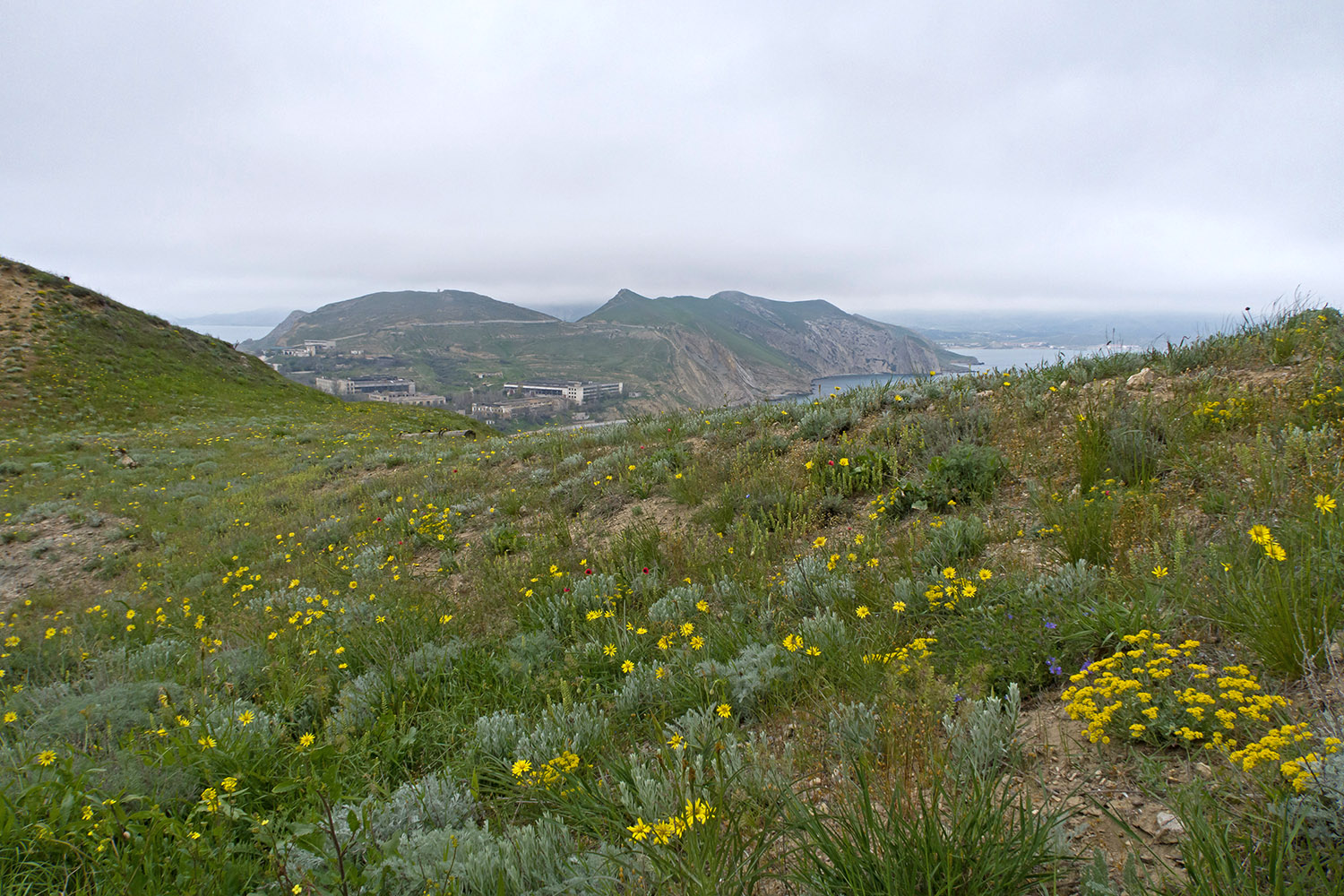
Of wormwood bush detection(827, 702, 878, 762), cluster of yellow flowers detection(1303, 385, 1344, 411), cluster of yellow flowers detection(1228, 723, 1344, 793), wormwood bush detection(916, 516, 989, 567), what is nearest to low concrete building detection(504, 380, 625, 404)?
wormwood bush detection(916, 516, 989, 567)

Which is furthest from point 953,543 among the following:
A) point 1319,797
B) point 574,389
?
point 574,389

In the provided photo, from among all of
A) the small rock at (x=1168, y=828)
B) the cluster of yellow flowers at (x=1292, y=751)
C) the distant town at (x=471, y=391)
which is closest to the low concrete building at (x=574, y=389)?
the distant town at (x=471, y=391)

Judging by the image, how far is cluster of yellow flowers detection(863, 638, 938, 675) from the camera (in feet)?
8.57

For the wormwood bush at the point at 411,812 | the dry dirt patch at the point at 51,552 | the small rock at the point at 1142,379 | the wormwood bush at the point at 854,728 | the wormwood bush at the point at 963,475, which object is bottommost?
the dry dirt patch at the point at 51,552

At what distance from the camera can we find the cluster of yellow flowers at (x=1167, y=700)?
1.77 meters

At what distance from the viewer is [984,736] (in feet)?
6.92

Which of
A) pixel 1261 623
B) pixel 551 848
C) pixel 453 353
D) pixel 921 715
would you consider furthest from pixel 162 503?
pixel 453 353

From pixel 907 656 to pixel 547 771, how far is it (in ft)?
5.68

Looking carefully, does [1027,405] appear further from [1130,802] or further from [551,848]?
[551,848]

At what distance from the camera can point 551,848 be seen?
2039 mm

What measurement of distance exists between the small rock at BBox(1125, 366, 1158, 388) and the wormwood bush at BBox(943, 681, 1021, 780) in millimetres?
5141

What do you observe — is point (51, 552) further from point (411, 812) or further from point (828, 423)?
point (828, 423)

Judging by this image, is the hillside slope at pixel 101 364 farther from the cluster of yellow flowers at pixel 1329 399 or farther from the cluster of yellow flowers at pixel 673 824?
the cluster of yellow flowers at pixel 1329 399

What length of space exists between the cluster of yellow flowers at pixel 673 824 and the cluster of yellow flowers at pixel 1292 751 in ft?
4.97
